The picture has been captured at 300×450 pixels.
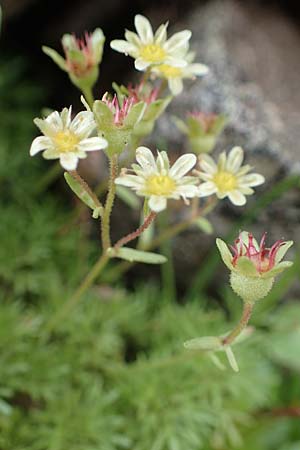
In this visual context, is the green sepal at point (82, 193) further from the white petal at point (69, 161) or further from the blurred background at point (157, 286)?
the blurred background at point (157, 286)

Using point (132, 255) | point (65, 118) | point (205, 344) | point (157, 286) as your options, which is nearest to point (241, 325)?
point (205, 344)

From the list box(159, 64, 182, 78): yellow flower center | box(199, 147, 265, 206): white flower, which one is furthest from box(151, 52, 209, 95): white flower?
box(199, 147, 265, 206): white flower

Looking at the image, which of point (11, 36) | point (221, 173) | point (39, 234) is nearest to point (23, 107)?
point (11, 36)

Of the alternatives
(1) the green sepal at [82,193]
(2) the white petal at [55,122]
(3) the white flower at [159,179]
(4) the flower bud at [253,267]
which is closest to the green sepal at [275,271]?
(4) the flower bud at [253,267]

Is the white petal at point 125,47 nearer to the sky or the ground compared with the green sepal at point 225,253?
nearer to the sky

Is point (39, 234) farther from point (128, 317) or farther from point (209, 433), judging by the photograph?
point (209, 433)

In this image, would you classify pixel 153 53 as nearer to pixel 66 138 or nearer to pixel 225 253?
pixel 66 138

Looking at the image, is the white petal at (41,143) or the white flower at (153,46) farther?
the white flower at (153,46)
